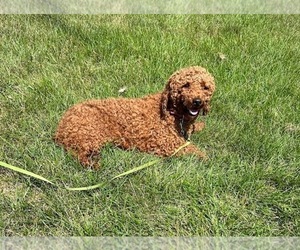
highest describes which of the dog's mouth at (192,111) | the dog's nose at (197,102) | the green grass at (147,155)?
the dog's nose at (197,102)

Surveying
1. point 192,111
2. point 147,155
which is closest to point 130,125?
point 147,155

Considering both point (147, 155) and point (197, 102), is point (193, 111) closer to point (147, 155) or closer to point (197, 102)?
point (197, 102)

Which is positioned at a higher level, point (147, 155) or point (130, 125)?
point (130, 125)

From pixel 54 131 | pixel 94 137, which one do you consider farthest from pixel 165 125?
pixel 54 131

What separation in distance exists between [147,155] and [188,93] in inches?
21.4

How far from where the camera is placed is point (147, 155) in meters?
3.24

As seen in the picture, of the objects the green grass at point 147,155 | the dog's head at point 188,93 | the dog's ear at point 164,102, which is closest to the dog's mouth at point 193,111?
the dog's head at point 188,93

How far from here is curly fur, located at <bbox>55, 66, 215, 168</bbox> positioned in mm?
3156

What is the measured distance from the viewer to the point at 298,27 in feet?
17.2

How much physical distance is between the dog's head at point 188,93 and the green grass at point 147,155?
35 cm

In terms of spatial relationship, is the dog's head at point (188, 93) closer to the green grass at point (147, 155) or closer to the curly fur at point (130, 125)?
the curly fur at point (130, 125)

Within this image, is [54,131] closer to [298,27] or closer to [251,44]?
[251,44]

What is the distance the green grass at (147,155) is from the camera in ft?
9.43

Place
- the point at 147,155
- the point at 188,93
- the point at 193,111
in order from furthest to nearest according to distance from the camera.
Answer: the point at 147,155, the point at 193,111, the point at 188,93
